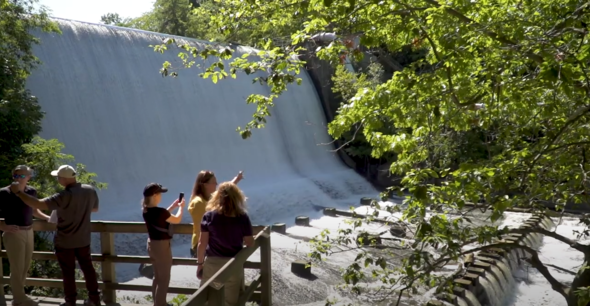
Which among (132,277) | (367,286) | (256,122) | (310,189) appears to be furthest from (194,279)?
(310,189)

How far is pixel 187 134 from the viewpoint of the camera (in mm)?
17922

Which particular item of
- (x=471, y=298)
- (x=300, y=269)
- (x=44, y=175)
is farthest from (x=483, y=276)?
(x=44, y=175)

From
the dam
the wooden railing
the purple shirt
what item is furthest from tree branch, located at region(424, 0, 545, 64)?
the dam

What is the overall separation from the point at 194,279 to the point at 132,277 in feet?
4.56

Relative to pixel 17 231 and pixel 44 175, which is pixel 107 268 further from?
pixel 44 175

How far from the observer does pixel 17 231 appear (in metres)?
5.80

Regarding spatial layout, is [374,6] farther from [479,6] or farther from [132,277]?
[132,277]

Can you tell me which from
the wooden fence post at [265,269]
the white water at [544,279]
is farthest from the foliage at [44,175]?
the white water at [544,279]

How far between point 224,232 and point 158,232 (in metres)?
0.69

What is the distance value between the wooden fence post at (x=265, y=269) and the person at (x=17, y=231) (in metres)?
2.10

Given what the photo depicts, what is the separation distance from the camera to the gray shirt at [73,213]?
5414mm

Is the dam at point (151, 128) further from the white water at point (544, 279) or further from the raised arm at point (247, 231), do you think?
the raised arm at point (247, 231)

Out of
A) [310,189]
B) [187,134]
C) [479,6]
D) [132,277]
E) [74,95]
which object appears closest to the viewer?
[479,6]

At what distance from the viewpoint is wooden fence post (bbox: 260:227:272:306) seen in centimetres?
555
